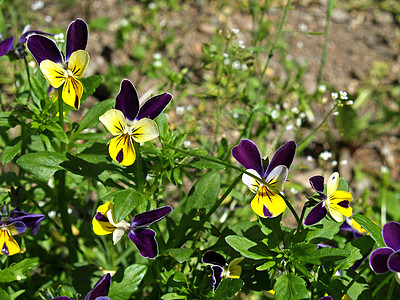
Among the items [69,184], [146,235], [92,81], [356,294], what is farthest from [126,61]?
A: [356,294]

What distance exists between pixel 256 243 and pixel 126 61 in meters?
2.36

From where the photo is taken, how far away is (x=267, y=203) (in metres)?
1.39

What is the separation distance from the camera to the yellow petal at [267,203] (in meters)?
1.37

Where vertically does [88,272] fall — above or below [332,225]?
below

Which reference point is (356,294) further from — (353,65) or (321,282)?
(353,65)

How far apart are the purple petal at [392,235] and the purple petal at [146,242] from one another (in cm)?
68

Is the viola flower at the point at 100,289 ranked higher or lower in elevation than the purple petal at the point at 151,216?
lower

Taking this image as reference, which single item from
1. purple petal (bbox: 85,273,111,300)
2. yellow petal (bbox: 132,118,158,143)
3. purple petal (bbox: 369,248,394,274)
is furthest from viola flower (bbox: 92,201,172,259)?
purple petal (bbox: 369,248,394,274)

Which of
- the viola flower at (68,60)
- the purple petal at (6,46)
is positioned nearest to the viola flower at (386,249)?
the viola flower at (68,60)

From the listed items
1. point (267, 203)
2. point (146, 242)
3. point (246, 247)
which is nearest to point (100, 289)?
point (146, 242)

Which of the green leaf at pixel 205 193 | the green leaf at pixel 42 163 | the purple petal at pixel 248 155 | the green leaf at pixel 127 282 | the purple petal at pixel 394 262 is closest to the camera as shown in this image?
the purple petal at pixel 394 262

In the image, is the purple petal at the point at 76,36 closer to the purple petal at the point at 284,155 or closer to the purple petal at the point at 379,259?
the purple petal at the point at 284,155

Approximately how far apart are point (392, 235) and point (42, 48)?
1184 millimetres

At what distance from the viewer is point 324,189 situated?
1492 millimetres
